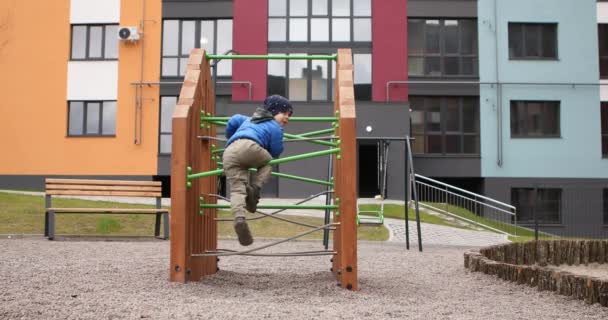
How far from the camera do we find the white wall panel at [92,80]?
26422mm

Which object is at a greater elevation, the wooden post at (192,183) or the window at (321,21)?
the window at (321,21)

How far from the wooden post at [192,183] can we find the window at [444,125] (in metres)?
19.7

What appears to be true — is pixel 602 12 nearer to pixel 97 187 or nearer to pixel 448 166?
pixel 448 166

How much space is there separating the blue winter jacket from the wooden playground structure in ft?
0.73

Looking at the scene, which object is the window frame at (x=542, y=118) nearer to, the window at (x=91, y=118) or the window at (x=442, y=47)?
the window at (x=442, y=47)

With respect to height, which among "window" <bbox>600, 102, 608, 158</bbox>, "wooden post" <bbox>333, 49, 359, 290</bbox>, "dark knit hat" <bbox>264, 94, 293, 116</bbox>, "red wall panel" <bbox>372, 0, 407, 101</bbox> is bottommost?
"wooden post" <bbox>333, 49, 359, 290</bbox>

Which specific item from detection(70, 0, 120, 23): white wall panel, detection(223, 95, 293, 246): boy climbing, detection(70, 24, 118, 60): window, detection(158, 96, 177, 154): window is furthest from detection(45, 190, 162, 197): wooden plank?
detection(70, 0, 120, 23): white wall panel

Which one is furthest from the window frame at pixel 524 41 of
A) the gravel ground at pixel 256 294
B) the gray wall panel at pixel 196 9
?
the gravel ground at pixel 256 294

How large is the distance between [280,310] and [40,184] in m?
23.8

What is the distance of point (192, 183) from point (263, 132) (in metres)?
0.82

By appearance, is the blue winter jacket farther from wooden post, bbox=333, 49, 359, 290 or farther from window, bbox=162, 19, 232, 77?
window, bbox=162, 19, 232, 77

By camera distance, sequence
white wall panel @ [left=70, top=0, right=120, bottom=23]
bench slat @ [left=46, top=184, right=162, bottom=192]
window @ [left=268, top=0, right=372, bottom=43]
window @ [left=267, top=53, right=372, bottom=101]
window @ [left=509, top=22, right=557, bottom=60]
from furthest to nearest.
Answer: white wall panel @ [left=70, top=0, right=120, bottom=23] → window @ [left=509, top=22, right=557, bottom=60] → window @ [left=268, top=0, right=372, bottom=43] → window @ [left=267, top=53, right=372, bottom=101] → bench slat @ [left=46, top=184, right=162, bottom=192]

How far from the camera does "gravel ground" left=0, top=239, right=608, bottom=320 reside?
4.36 metres

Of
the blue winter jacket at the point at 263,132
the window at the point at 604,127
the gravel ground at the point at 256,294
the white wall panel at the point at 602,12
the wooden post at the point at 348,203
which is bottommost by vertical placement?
the gravel ground at the point at 256,294
